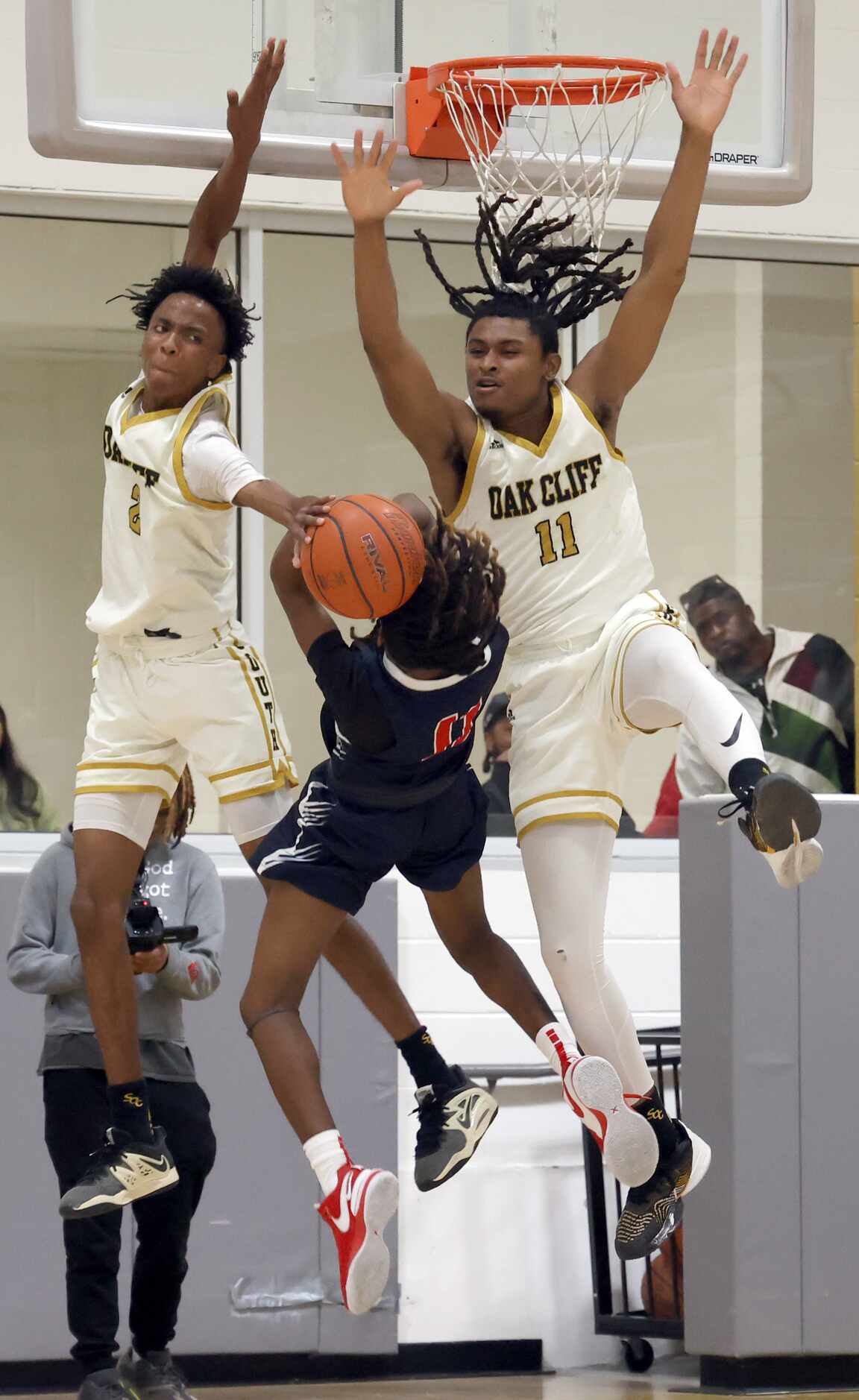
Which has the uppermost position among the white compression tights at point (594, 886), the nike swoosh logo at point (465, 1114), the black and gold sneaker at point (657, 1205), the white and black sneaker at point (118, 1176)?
the white compression tights at point (594, 886)

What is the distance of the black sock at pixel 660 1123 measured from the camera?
415 centimetres

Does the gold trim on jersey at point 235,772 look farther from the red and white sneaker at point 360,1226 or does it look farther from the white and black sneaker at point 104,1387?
the white and black sneaker at point 104,1387

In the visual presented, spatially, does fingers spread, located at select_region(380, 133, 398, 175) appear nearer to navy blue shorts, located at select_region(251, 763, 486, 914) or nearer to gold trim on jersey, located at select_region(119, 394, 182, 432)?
gold trim on jersey, located at select_region(119, 394, 182, 432)

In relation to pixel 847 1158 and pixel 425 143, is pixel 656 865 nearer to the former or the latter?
pixel 847 1158

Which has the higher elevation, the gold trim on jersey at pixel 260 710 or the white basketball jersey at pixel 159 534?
the white basketball jersey at pixel 159 534

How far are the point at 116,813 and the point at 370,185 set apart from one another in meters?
1.42

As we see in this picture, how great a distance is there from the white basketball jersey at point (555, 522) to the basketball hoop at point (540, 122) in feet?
2.01

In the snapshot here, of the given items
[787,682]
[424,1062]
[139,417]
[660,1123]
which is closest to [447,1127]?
[424,1062]

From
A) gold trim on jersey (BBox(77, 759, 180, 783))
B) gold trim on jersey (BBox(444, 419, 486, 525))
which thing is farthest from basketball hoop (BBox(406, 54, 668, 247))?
gold trim on jersey (BBox(77, 759, 180, 783))

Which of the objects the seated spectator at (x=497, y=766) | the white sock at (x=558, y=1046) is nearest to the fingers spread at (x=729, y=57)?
the white sock at (x=558, y=1046)

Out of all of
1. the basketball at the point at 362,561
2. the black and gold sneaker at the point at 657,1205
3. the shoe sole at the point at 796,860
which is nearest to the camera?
the basketball at the point at 362,561

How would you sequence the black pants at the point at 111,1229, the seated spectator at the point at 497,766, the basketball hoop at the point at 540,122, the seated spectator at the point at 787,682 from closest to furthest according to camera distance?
1. the basketball hoop at the point at 540,122
2. the black pants at the point at 111,1229
3. the seated spectator at the point at 497,766
4. the seated spectator at the point at 787,682

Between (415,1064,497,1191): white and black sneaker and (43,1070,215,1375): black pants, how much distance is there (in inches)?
42.3

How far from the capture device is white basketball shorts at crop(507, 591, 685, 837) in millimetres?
4016
